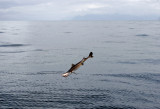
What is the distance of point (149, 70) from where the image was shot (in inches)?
2267

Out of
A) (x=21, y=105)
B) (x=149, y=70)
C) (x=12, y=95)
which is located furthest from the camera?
(x=149, y=70)

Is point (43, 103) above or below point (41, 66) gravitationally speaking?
below

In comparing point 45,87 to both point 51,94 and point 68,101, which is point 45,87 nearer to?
point 51,94

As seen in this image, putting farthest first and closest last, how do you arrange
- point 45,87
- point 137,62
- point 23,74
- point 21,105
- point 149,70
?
point 137,62, point 149,70, point 23,74, point 45,87, point 21,105

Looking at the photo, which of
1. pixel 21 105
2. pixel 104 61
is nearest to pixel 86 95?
pixel 21 105

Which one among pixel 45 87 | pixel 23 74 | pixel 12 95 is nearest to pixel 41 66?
pixel 23 74

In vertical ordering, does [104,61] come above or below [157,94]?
above

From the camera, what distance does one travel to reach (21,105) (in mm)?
34688

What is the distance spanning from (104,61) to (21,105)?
39846mm

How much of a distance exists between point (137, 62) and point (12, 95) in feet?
141

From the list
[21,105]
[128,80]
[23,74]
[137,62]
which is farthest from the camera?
[137,62]

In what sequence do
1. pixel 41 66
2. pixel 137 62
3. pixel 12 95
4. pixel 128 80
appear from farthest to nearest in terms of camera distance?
pixel 137 62 → pixel 41 66 → pixel 128 80 → pixel 12 95

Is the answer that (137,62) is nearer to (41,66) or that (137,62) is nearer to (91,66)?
(91,66)

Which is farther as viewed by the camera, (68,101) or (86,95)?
(86,95)
